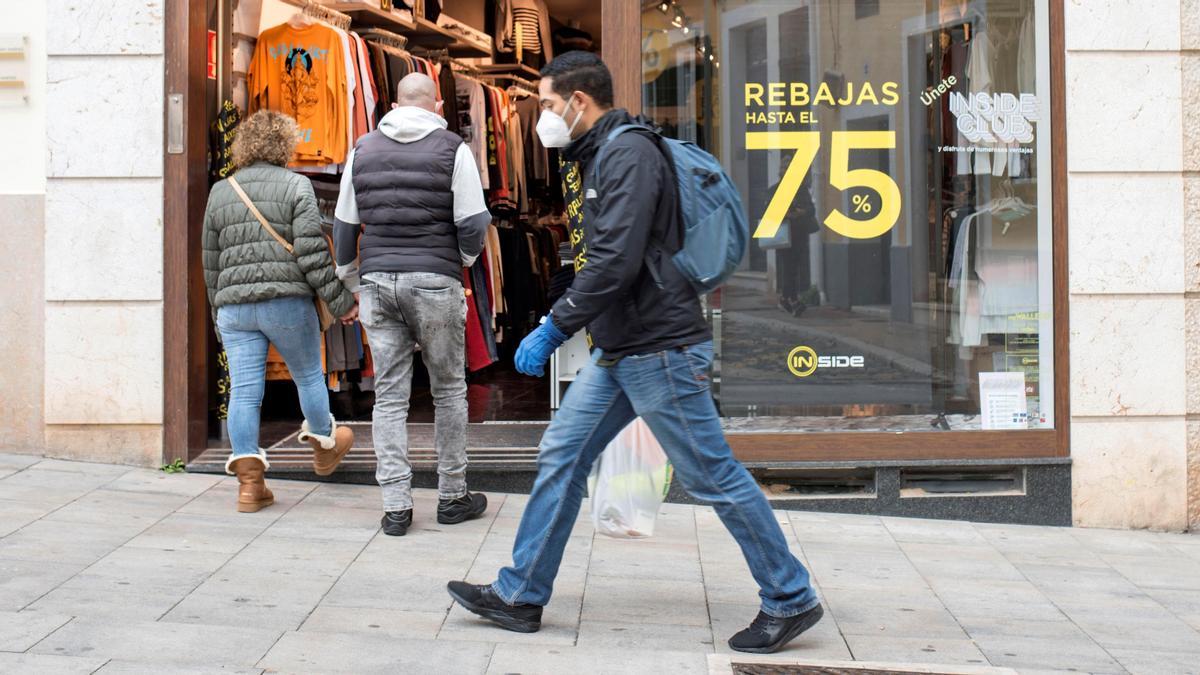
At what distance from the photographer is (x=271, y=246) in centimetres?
620

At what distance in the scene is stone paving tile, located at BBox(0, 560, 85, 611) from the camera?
4.72 metres

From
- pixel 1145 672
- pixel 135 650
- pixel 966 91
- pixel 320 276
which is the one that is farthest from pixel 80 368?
pixel 1145 672

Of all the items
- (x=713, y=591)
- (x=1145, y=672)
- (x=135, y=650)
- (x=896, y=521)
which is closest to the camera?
(x=135, y=650)

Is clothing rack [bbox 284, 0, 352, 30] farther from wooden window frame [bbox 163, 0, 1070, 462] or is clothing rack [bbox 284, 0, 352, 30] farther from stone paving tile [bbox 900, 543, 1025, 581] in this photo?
stone paving tile [bbox 900, 543, 1025, 581]

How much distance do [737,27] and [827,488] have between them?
248 centimetres

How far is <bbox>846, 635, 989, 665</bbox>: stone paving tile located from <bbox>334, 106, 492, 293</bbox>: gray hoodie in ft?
8.09

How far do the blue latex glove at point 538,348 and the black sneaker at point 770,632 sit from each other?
44.8 inches

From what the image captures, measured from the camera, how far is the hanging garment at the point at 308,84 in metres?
8.23

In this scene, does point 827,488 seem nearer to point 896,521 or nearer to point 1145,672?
point 896,521

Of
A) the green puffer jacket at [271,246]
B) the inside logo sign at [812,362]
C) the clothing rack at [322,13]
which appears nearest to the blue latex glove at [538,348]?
the green puffer jacket at [271,246]

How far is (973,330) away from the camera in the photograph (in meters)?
7.11

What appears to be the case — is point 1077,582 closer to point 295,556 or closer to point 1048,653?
point 1048,653

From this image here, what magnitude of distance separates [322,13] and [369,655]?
557 centimetres

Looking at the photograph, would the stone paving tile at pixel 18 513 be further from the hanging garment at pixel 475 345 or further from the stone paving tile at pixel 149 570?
the hanging garment at pixel 475 345
